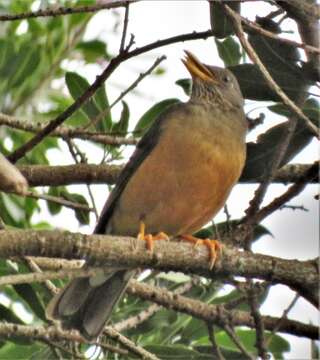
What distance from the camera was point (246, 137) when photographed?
656 centimetres

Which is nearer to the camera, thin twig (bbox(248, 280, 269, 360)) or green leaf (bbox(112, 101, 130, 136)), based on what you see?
thin twig (bbox(248, 280, 269, 360))

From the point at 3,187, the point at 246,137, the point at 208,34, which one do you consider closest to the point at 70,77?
the point at 246,137

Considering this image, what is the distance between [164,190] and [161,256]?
1499 millimetres

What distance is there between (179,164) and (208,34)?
3.80ft

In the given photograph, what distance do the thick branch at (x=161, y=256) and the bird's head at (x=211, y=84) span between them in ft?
7.94

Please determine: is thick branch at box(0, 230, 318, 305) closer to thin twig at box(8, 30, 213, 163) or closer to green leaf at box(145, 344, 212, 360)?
thin twig at box(8, 30, 213, 163)

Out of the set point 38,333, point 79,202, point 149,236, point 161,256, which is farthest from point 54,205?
point 161,256

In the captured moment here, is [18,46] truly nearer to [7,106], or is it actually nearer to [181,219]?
[7,106]

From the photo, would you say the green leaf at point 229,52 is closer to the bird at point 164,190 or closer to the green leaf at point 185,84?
the green leaf at point 185,84

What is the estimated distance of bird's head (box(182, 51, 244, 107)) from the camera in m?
7.16

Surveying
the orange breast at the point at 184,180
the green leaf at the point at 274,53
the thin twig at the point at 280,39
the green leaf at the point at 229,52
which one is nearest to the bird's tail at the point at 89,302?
the orange breast at the point at 184,180

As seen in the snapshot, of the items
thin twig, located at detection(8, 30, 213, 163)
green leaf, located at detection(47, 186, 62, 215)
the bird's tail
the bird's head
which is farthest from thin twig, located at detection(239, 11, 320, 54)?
green leaf, located at detection(47, 186, 62, 215)

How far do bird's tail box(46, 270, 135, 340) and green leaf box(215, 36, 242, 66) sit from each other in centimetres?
160

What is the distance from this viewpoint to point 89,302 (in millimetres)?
6281
